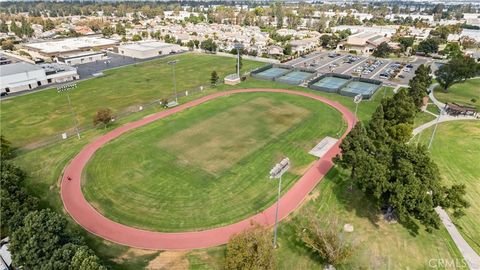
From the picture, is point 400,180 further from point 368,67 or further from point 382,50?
point 382,50

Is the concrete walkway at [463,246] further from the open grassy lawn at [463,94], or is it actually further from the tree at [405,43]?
the tree at [405,43]

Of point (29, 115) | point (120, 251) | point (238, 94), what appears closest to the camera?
point (120, 251)

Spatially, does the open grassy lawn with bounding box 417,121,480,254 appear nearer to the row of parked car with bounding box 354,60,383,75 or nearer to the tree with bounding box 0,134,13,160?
the row of parked car with bounding box 354,60,383,75

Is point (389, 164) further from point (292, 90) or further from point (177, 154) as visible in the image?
point (292, 90)

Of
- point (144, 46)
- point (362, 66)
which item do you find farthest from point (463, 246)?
point (144, 46)

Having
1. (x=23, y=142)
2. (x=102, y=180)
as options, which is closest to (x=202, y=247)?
(x=102, y=180)
